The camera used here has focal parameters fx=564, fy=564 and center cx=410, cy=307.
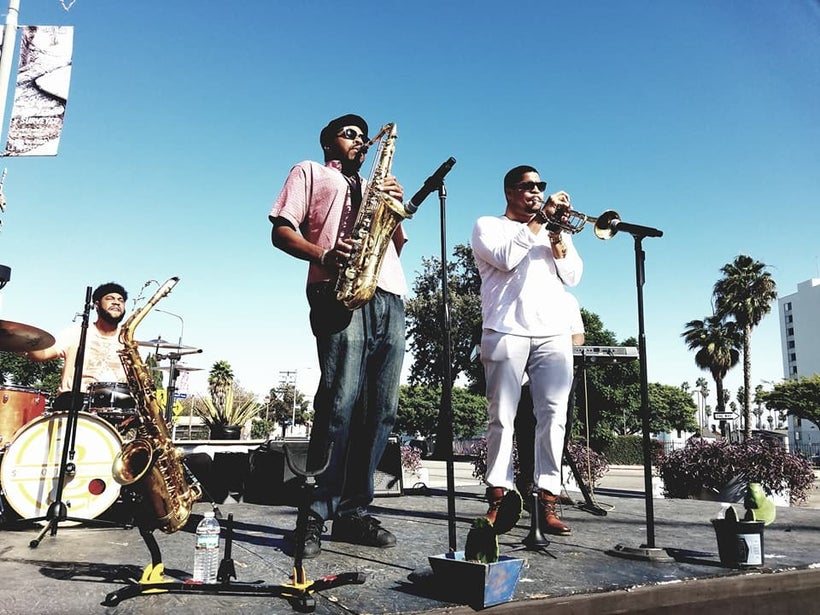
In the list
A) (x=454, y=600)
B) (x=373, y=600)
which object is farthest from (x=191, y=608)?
(x=454, y=600)

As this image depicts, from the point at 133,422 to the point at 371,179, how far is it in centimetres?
251

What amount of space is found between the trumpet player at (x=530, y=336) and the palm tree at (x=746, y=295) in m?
33.2

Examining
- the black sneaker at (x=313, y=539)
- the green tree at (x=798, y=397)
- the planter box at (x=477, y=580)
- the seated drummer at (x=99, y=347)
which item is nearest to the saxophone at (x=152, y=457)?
the seated drummer at (x=99, y=347)

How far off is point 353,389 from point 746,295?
3515cm

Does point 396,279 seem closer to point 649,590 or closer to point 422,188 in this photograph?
point 422,188

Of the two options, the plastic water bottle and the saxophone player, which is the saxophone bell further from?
the saxophone player

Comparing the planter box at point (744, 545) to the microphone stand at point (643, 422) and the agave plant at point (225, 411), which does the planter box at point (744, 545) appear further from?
the agave plant at point (225, 411)

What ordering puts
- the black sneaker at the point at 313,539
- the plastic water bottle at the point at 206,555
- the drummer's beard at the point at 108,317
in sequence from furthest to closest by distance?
the drummer's beard at the point at 108,317 → the black sneaker at the point at 313,539 → the plastic water bottle at the point at 206,555

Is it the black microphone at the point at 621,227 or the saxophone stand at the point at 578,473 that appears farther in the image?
the saxophone stand at the point at 578,473

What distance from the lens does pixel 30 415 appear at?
18.5 ft

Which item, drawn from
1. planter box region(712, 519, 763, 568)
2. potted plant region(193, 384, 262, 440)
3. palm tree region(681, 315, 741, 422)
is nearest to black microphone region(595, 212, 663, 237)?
planter box region(712, 519, 763, 568)

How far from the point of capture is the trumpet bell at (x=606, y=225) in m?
3.27

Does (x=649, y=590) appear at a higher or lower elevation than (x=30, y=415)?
lower

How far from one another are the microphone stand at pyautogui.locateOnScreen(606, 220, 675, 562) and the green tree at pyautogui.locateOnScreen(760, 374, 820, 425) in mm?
54362
